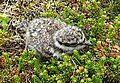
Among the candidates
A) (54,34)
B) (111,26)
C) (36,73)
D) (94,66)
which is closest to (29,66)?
(36,73)

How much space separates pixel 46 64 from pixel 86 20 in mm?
1141

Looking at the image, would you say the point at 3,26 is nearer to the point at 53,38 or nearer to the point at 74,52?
the point at 53,38

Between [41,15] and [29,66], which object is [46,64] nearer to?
[29,66]

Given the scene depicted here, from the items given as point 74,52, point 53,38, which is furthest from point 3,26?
point 74,52

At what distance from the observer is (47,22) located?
571 centimetres

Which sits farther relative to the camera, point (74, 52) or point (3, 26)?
point (3, 26)

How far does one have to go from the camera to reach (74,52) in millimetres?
5309

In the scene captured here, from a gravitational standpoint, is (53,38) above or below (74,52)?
above

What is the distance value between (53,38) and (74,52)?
0.35 m

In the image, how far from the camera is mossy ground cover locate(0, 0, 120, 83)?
5.21 meters

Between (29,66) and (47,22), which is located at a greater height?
(47,22)

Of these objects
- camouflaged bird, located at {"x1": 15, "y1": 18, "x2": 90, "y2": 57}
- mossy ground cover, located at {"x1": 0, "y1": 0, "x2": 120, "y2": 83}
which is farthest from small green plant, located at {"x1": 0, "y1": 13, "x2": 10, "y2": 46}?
camouflaged bird, located at {"x1": 15, "y1": 18, "x2": 90, "y2": 57}

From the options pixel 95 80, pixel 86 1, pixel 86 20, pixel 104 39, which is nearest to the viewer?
pixel 95 80

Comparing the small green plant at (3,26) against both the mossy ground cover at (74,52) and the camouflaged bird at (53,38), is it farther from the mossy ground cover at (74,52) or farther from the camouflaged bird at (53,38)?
the camouflaged bird at (53,38)
